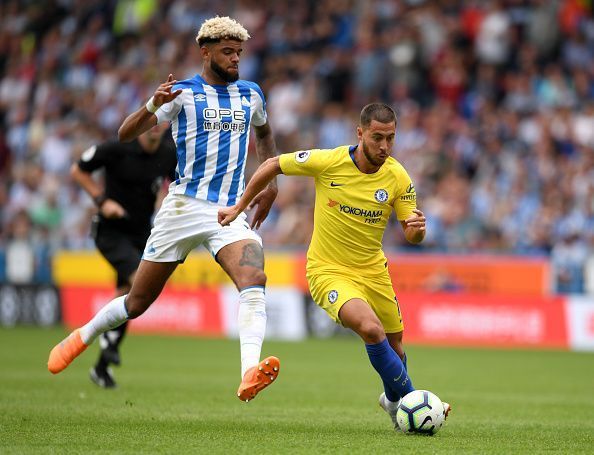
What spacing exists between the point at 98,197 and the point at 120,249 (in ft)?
1.99

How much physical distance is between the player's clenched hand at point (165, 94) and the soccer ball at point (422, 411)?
8.86ft

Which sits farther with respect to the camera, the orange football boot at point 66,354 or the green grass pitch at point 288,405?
the orange football boot at point 66,354

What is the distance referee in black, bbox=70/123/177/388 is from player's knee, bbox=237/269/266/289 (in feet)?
10.8

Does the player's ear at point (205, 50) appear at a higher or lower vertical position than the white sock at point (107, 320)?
higher

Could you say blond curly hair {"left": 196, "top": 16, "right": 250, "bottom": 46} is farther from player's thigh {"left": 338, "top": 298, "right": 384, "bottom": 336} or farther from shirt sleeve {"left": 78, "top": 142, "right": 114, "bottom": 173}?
shirt sleeve {"left": 78, "top": 142, "right": 114, "bottom": 173}

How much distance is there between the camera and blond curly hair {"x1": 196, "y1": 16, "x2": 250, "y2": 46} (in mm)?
8453

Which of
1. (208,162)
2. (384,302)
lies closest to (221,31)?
(208,162)

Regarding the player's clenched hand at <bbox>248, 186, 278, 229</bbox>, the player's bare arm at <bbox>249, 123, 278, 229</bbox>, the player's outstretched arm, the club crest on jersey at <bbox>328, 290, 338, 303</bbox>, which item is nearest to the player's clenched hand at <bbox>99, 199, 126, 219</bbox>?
the player's bare arm at <bbox>249, 123, 278, 229</bbox>

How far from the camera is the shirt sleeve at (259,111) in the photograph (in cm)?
886

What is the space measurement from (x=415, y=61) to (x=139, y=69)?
22.3 feet

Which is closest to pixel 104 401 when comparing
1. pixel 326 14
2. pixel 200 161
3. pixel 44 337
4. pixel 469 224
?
pixel 200 161

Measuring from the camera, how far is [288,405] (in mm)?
10055

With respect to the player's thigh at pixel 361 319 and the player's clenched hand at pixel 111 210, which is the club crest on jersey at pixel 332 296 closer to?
the player's thigh at pixel 361 319

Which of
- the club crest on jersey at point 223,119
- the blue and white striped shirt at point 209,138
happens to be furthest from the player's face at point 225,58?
the club crest on jersey at point 223,119
